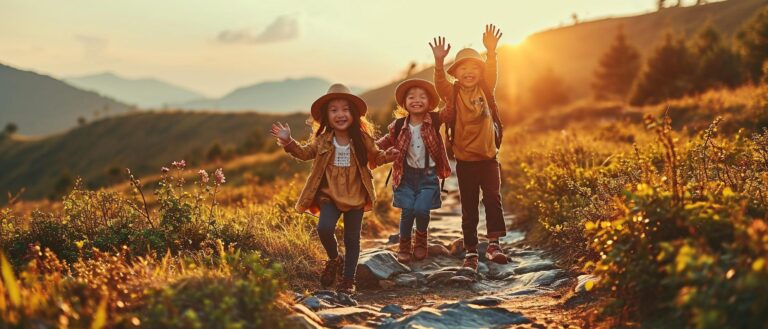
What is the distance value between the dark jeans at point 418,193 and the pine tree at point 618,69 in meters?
43.1

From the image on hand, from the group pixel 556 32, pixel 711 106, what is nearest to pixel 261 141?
pixel 711 106

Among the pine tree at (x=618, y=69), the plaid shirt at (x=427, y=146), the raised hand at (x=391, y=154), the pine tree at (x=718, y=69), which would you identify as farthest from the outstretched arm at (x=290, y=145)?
the pine tree at (x=618, y=69)

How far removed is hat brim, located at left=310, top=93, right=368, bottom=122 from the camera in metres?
5.88

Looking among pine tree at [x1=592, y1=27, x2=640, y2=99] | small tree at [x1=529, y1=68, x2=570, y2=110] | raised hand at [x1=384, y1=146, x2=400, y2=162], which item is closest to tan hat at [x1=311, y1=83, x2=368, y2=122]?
raised hand at [x1=384, y1=146, x2=400, y2=162]

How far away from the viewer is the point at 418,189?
263 inches

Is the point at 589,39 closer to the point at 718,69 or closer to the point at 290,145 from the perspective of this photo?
the point at 718,69

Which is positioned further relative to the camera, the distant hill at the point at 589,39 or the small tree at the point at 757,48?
the distant hill at the point at 589,39

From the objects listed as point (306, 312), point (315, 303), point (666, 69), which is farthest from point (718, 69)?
point (306, 312)

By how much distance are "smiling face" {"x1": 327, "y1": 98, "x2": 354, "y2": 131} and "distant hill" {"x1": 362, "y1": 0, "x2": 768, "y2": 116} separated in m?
70.9

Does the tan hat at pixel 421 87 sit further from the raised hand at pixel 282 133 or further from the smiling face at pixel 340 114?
the raised hand at pixel 282 133

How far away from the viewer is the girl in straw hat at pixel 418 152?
6.60 m

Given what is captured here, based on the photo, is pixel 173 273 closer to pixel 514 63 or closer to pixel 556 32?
pixel 514 63

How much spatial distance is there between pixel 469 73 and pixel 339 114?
157 cm

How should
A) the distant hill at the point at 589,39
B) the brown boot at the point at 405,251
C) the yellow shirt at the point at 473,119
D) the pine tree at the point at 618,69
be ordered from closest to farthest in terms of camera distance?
1. the yellow shirt at the point at 473,119
2. the brown boot at the point at 405,251
3. the pine tree at the point at 618,69
4. the distant hill at the point at 589,39
